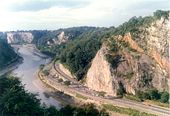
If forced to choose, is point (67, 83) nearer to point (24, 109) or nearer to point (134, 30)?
point (134, 30)

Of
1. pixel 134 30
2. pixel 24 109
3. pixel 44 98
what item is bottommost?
pixel 44 98

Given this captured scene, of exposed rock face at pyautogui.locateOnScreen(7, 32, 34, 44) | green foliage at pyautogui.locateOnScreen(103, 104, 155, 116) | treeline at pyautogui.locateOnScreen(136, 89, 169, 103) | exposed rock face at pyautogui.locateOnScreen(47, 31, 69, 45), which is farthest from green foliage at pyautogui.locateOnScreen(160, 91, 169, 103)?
exposed rock face at pyautogui.locateOnScreen(7, 32, 34, 44)

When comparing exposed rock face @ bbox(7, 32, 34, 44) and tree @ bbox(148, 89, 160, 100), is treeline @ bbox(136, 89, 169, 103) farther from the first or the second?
exposed rock face @ bbox(7, 32, 34, 44)

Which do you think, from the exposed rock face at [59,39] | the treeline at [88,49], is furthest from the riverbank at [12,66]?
the exposed rock face at [59,39]

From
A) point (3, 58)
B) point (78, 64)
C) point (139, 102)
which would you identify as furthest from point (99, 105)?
point (3, 58)

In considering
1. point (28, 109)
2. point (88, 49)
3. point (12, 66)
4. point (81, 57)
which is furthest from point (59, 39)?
point (28, 109)

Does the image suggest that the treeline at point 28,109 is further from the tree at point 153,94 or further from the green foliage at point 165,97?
the tree at point 153,94

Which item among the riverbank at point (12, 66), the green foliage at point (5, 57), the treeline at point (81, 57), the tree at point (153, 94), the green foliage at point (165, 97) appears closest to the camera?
the green foliage at point (165, 97)
